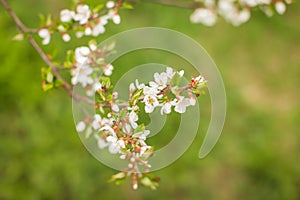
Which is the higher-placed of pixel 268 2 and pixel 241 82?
pixel 241 82

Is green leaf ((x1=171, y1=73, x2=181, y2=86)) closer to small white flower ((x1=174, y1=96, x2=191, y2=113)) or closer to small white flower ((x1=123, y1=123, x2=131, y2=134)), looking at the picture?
small white flower ((x1=174, y1=96, x2=191, y2=113))

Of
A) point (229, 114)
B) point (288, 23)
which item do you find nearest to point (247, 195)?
point (229, 114)

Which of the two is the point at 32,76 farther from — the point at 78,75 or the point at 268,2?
the point at 268,2

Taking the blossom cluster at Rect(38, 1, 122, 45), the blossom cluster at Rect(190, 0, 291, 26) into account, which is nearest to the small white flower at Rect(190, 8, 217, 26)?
the blossom cluster at Rect(190, 0, 291, 26)

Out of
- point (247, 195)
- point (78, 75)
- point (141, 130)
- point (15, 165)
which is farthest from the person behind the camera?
point (247, 195)

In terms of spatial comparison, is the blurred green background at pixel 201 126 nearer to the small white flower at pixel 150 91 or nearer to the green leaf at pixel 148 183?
the green leaf at pixel 148 183

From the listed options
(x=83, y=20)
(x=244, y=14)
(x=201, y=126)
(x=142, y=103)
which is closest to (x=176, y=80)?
(x=142, y=103)

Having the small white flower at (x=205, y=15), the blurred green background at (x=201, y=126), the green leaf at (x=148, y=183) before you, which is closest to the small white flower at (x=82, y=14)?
the green leaf at (x=148, y=183)
